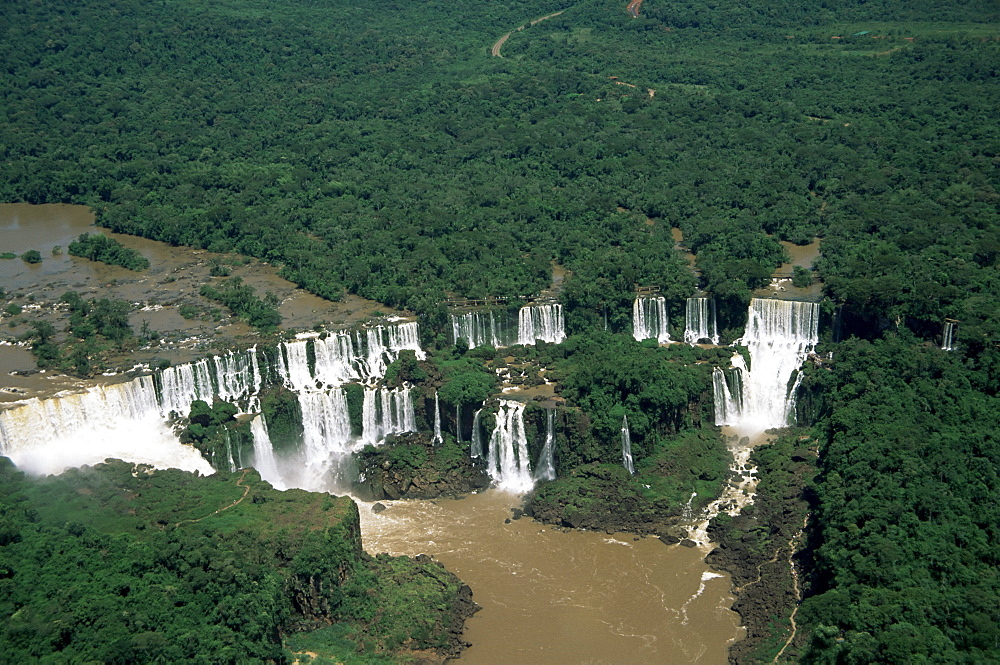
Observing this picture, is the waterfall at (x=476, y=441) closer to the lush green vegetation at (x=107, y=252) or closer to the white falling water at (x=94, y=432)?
the white falling water at (x=94, y=432)

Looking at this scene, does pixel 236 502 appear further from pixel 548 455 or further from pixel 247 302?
pixel 247 302

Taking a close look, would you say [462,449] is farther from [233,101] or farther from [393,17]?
[393,17]

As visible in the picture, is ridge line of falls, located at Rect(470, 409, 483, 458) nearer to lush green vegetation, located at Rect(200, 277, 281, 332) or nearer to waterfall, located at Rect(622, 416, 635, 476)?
waterfall, located at Rect(622, 416, 635, 476)

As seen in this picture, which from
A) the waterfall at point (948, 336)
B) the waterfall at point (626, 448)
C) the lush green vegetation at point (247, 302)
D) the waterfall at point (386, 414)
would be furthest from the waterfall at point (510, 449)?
the waterfall at point (948, 336)

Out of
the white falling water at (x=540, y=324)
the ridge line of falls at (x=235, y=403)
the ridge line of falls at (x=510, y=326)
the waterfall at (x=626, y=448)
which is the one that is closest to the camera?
the ridge line of falls at (x=235, y=403)

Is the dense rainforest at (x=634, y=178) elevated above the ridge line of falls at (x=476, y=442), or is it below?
above

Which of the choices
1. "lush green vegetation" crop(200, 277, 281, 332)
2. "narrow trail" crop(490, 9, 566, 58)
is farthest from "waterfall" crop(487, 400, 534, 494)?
"narrow trail" crop(490, 9, 566, 58)

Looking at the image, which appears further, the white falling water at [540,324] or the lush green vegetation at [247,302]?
the white falling water at [540,324]

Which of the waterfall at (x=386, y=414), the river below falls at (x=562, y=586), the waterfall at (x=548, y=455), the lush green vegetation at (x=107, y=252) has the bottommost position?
the river below falls at (x=562, y=586)
